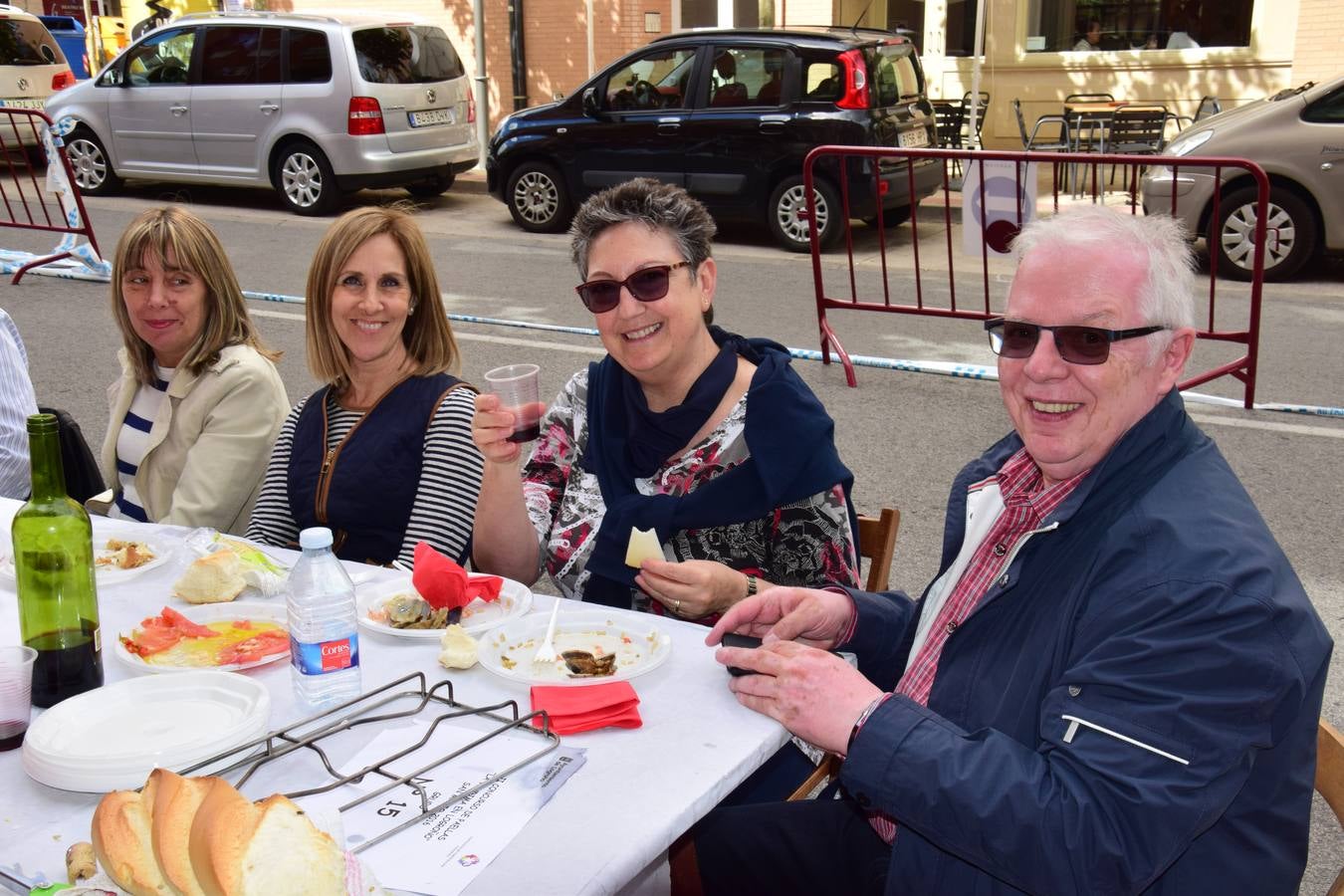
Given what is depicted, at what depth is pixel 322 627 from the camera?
213 cm

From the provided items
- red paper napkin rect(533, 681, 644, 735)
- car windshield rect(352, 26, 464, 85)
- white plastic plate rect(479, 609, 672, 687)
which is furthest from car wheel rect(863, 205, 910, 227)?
red paper napkin rect(533, 681, 644, 735)

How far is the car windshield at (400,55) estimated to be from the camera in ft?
43.0

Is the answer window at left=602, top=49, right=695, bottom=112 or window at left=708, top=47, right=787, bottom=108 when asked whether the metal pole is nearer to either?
window at left=602, top=49, right=695, bottom=112

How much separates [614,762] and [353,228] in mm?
2067

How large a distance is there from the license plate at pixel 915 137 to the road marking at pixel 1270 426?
5280mm

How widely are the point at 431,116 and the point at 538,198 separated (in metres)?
1.86

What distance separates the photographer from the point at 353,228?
3588 mm

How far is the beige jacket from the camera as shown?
3811mm

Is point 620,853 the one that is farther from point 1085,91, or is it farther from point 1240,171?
point 1085,91

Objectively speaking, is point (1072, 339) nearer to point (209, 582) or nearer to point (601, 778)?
point (601, 778)

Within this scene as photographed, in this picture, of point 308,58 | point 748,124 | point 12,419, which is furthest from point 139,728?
point 308,58

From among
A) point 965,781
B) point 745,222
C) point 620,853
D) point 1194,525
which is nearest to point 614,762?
point 620,853

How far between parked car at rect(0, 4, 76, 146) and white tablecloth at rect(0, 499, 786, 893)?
55.7ft

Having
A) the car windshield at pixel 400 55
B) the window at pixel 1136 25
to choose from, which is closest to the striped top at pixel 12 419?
the car windshield at pixel 400 55
